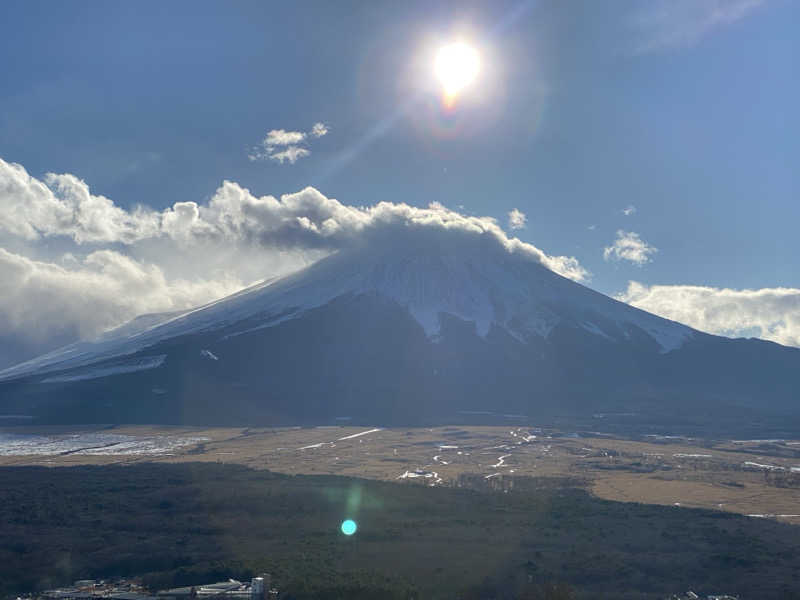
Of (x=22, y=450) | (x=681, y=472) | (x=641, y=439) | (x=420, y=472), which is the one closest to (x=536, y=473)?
(x=420, y=472)

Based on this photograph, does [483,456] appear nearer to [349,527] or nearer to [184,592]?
[349,527]

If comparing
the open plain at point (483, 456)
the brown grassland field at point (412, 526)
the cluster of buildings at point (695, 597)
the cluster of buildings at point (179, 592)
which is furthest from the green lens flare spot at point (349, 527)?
the open plain at point (483, 456)

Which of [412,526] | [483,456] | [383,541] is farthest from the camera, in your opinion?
[483,456]

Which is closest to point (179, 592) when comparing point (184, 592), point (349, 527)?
point (184, 592)

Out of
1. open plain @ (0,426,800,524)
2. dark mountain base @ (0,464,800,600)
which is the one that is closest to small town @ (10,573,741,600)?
dark mountain base @ (0,464,800,600)

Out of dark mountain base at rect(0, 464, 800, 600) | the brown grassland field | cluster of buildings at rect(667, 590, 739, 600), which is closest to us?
cluster of buildings at rect(667, 590, 739, 600)

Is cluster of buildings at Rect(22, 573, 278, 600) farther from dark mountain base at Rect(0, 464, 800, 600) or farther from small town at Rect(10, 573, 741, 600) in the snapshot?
dark mountain base at Rect(0, 464, 800, 600)
